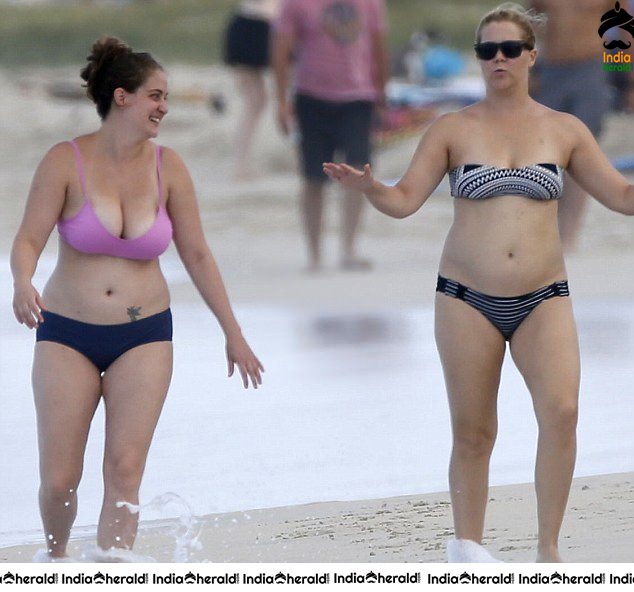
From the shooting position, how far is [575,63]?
35.7 feet

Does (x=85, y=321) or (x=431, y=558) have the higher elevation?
(x=85, y=321)

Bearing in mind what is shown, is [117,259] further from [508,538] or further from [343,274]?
[343,274]

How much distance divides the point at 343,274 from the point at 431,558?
6.16m

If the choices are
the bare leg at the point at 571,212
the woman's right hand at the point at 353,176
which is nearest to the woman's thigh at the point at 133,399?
the woman's right hand at the point at 353,176

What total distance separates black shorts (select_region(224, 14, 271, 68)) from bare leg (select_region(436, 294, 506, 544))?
11273 mm

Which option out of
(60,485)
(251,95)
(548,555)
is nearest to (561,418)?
(548,555)

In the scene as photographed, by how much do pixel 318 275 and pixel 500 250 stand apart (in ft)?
20.5

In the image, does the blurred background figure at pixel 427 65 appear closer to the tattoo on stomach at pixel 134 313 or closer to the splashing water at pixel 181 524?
the splashing water at pixel 181 524

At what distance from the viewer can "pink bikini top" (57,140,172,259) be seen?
4836 millimetres

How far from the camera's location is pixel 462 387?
4.86 m

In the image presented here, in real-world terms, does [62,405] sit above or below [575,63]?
below

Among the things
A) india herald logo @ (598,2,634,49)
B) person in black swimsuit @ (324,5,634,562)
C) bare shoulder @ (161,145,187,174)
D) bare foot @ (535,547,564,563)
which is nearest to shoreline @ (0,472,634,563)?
bare foot @ (535,547,564,563)

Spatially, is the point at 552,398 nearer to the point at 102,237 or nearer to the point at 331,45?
the point at 102,237
